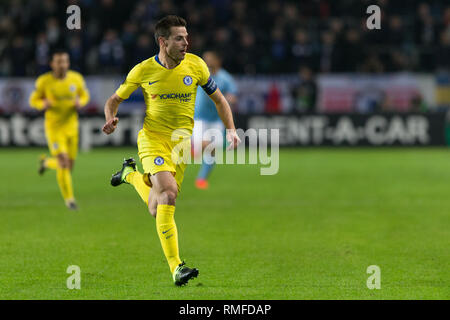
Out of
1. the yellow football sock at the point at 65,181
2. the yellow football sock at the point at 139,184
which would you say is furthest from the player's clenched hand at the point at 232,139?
the yellow football sock at the point at 65,181

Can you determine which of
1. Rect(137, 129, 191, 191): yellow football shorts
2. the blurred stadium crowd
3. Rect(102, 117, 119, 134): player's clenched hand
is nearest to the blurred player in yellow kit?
Rect(137, 129, 191, 191): yellow football shorts

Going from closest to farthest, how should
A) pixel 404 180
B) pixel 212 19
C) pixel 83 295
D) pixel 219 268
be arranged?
pixel 83 295, pixel 219 268, pixel 404 180, pixel 212 19

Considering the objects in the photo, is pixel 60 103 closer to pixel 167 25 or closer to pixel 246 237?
pixel 246 237

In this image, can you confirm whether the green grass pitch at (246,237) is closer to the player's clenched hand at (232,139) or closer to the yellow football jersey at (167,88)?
the player's clenched hand at (232,139)

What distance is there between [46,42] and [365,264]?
1867cm

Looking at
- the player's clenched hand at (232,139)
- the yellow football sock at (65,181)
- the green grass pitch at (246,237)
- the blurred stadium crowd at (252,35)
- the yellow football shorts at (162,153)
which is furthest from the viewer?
the blurred stadium crowd at (252,35)

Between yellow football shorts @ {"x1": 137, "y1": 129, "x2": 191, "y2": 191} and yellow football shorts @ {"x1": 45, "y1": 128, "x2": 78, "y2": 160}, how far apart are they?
476 centimetres

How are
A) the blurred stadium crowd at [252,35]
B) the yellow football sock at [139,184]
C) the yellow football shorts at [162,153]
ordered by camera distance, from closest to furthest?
the yellow football shorts at [162,153] < the yellow football sock at [139,184] < the blurred stadium crowd at [252,35]

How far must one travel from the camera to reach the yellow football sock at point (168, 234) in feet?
22.0

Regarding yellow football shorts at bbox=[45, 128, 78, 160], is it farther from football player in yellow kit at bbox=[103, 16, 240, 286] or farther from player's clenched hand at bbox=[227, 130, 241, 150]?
player's clenched hand at bbox=[227, 130, 241, 150]

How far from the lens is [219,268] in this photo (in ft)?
24.2

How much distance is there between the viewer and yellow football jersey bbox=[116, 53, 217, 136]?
23.4ft

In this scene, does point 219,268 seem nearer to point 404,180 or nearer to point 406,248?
point 406,248
